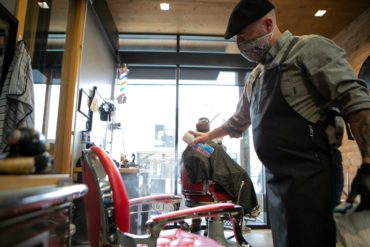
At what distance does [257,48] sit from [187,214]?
32.5 inches

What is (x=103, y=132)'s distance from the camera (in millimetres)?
3443

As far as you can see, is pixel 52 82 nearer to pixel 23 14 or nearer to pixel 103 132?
pixel 23 14

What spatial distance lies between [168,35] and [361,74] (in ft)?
9.85

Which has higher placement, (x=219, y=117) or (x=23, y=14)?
(x=23, y=14)

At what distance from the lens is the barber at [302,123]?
35.0 inches

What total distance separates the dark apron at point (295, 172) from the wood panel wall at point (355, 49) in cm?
284

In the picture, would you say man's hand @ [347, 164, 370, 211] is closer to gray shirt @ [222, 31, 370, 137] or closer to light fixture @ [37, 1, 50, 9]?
gray shirt @ [222, 31, 370, 137]

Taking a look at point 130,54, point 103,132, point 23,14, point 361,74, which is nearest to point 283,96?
point 23,14

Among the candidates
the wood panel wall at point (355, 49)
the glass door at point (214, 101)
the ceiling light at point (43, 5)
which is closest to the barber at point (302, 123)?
the ceiling light at point (43, 5)

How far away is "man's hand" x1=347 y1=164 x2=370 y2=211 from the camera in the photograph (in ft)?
2.35

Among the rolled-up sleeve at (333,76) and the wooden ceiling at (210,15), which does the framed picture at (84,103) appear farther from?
the rolled-up sleeve at (333,76)

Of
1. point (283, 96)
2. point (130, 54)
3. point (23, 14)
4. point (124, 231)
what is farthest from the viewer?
point (130, 54)

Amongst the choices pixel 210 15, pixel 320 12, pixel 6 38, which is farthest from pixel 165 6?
pixel 6 38

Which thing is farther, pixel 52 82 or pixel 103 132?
pixel 103 132
